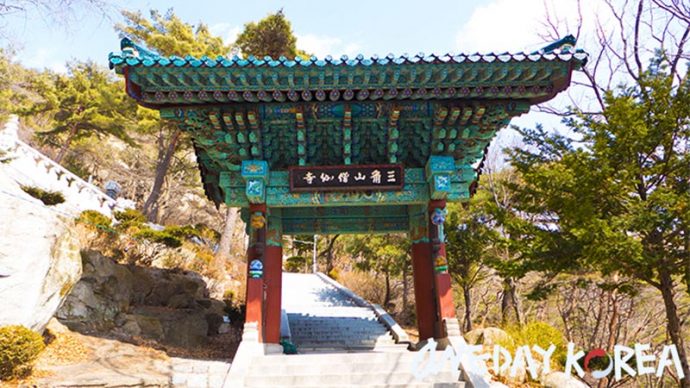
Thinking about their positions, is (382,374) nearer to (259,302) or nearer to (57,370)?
(259,302)

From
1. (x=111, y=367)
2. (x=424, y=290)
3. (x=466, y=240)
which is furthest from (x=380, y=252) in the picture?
(x=111, y=367)

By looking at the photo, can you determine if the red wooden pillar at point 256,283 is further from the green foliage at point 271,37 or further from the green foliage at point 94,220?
Result: the green foliage at point 271,37

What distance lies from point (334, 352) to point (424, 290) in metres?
2.56

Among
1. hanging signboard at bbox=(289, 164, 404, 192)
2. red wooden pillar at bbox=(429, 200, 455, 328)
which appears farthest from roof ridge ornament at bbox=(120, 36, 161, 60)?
red wooden pillar at bbox=(429, 200, 455, 328)

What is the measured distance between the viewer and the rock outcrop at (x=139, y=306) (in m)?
9.53

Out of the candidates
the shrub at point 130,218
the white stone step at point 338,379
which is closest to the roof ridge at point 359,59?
the white stone step at point 338,379

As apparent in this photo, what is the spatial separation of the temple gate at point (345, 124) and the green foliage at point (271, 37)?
446 inches

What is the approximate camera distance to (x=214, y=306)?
1276 cm

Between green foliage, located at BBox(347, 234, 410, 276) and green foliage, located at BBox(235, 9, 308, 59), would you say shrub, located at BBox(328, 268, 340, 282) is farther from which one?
green foliage, located at BBox(235, 9, 308, 59)

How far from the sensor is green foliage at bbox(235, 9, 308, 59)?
1831cm

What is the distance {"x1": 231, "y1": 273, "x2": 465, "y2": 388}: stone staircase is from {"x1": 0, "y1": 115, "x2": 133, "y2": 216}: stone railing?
945cm

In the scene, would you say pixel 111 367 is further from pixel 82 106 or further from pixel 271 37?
pixel 82 106

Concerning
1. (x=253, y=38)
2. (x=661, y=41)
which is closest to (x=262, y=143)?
(x=661, y=41)

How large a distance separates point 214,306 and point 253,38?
1236cm
